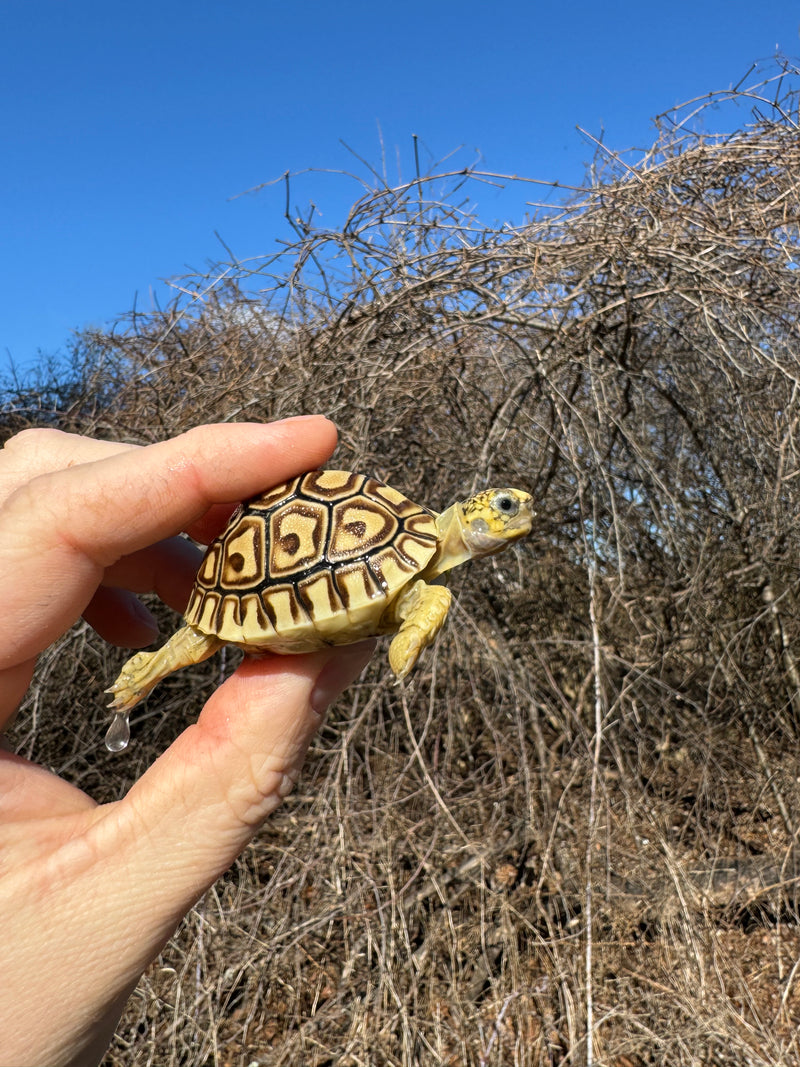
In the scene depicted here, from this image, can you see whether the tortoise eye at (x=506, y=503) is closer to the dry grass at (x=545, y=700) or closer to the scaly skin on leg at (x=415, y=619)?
the scaly skin on leg at (x=415, y=619)

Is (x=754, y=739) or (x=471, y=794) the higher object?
(x=471, y=794)

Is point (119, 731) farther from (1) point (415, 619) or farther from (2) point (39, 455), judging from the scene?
(1) point (415, 619)

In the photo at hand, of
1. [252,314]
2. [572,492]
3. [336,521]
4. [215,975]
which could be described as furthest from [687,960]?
[252,314]

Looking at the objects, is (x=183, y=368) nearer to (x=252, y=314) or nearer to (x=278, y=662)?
(x=252, y=314)

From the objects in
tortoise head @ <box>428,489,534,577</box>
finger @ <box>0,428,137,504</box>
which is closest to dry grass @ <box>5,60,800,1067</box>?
tortoise head @ <box>428,489,534,577</box>

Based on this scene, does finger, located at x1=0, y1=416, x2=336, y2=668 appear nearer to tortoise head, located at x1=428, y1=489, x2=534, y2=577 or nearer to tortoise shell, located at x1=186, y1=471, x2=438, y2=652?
tortoise shell, located at x1=186, y1=471, x2=438, y2=652

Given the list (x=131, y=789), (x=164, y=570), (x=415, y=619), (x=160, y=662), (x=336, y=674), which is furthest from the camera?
(x=164, y=570)

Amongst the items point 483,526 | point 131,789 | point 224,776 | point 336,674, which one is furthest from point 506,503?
point 131,789
